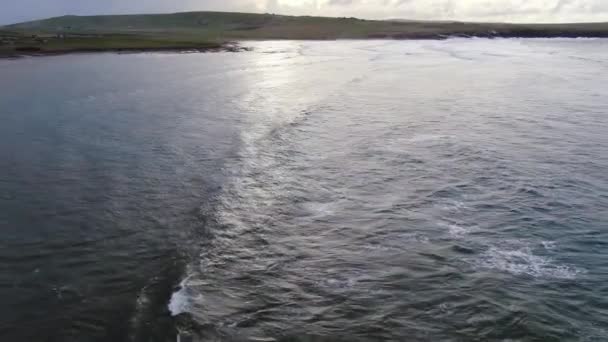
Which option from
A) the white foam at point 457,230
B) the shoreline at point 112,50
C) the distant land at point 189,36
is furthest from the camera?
the distant land at point 189,36

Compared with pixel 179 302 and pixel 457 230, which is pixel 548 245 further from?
pixel 179 302

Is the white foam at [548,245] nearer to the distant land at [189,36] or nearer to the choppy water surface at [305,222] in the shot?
the choppy water surface at [305,222]

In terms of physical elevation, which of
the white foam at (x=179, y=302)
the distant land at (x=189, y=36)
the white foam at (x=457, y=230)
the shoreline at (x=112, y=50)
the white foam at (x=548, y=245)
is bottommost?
the white foam at (x=179, y=302)

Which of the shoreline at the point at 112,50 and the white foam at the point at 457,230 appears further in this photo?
the shoreline at the point at 112,50

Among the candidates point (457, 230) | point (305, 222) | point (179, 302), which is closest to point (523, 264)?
point (457, 230)

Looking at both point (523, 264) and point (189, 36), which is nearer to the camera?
point (523, 264)

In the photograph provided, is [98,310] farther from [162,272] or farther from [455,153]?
[455,153]

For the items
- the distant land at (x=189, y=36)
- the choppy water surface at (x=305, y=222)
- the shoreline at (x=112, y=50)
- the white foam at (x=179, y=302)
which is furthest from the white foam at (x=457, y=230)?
the distant land at (x=189, y=36)

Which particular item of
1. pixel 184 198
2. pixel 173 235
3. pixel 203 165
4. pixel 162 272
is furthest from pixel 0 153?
pixel 162 272
